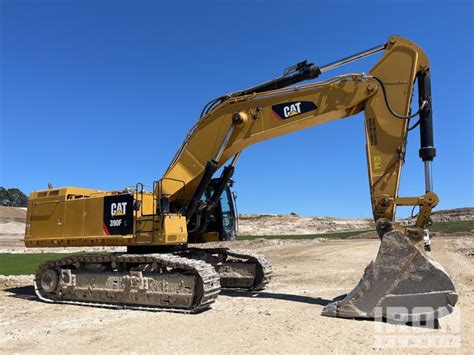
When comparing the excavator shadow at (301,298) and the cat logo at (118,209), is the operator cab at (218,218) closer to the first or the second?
the excavator shadow at (301,298)

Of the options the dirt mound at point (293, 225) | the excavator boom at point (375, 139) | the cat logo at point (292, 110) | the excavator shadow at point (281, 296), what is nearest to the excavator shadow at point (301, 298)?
the excavator shadow at point (281, 296)

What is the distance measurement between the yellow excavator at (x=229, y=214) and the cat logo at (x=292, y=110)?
0.02 meters

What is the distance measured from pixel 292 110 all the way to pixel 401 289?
4.53 metres

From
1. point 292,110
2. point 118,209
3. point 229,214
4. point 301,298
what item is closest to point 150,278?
point 118,209

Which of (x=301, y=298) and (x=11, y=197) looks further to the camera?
(x=11, y=197)

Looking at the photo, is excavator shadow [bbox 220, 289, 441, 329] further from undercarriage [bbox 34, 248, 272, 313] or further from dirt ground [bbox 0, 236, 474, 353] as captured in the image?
undercarriage [bbox 34, 248, 272, 313]

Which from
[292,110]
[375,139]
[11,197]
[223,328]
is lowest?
[223,328]

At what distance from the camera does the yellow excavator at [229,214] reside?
27.4ft

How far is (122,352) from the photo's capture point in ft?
21.9

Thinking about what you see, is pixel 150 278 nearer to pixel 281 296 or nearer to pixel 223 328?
pixel 223 328

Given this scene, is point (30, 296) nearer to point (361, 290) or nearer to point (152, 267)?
point (152, 267)

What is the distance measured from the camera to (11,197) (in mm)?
115062

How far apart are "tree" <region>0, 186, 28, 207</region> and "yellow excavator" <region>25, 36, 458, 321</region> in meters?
114

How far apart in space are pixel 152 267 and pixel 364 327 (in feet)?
16.3
